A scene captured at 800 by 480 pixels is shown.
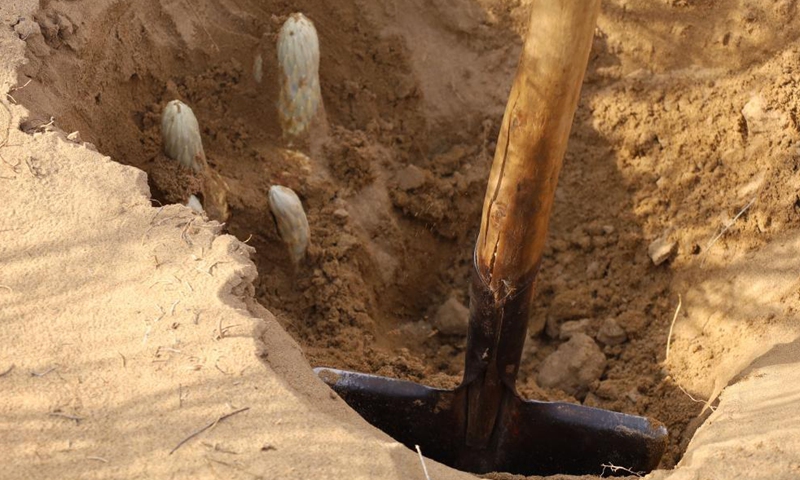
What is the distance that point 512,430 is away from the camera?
356 cm

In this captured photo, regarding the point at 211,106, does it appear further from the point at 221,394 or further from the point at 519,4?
the point at 221,394

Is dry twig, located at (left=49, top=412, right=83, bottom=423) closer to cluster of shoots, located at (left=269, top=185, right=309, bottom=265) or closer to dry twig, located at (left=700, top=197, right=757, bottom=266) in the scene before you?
cluster of shoots, located at (left=269, top=185, right=309, bottom=265)

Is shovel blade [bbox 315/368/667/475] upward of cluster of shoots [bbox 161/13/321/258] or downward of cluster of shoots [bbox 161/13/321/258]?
downward

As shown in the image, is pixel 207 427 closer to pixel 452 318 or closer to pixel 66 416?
pixel 66 416

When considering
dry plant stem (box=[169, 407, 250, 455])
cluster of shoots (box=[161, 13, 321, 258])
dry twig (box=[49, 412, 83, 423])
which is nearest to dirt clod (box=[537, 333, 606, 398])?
cluster of shoots (box=[161, 13, 321, 258])

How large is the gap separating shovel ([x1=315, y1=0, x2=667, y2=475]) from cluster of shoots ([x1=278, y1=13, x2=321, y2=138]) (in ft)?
4.62

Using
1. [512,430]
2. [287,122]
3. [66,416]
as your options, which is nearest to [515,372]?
[512,430]

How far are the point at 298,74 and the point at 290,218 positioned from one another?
0.79 meters

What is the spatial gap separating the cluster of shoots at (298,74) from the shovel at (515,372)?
141 cm

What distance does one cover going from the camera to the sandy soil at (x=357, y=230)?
2.32m

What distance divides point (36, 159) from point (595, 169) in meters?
2.61

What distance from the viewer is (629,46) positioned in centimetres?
435

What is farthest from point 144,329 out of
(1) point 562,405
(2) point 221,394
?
(1) point 562,405

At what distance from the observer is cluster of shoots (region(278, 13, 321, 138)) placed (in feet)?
13.7
